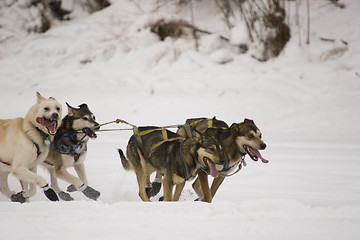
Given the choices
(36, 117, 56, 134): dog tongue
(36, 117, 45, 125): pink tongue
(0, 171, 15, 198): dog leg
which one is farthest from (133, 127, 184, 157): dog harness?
(0, 171, 15, 198): dog leg

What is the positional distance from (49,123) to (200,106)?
5.92 meters

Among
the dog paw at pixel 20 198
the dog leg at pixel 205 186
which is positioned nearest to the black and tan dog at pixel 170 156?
the dog leg at pixel 205 186

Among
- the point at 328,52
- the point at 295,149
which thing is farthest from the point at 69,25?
the point at 295,149

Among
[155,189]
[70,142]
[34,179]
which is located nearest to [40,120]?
[70,142]

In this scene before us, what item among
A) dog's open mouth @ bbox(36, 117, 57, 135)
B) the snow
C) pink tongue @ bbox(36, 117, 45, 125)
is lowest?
the snow

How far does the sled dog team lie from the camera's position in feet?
13.4

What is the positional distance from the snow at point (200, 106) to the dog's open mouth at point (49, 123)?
82cm

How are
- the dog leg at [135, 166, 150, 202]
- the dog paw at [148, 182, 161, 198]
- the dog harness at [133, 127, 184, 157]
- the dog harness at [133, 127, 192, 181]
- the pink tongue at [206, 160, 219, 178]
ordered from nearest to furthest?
the pink tongue at [206, 160, 219, 178]
the dog harness at [133, 127, 192, 181]
the dog harness at [133, 127, 184, 157]
the dog leg at [135, 166, 150, 202]
the dog paw at [148, 182, 161, 198]

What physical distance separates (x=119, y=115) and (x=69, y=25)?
200 inches

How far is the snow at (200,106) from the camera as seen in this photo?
307 centimetres

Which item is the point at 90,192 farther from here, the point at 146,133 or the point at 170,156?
the point at 170,156

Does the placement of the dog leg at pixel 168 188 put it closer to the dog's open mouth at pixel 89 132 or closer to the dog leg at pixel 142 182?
the dog leg at pixel 142 182

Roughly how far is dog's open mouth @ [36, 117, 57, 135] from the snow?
32.5 inches

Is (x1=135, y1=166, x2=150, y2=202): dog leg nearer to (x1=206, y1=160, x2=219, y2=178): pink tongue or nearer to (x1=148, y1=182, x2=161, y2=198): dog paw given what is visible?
(x1=148, y1=182, x2=161, y2=198): dog paw
